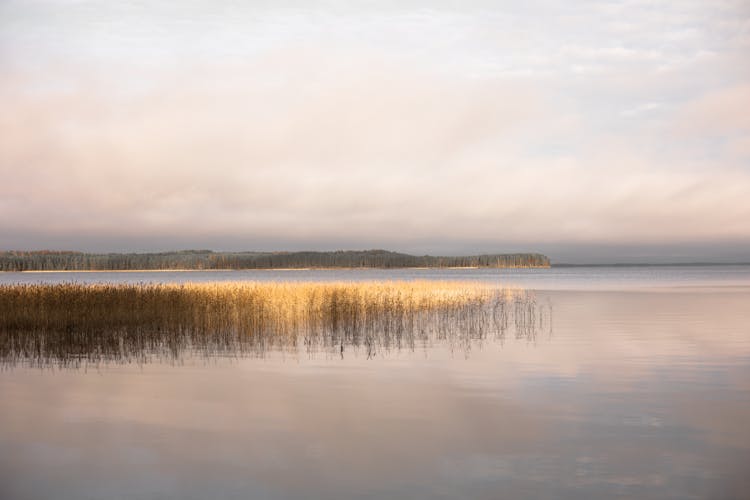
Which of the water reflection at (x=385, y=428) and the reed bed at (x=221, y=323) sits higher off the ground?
the reed bed at (x=221, y=323)

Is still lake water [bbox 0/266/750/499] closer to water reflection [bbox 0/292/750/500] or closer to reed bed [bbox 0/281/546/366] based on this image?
water reflection [bbox 0/292/750/500]

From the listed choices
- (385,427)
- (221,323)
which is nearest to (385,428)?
(385,427)

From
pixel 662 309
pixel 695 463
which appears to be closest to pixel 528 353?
pixel 695 463

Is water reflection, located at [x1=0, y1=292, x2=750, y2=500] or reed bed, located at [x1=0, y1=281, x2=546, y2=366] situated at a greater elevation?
reed bed, located at [x1=0, y1=281, x2=546, y2=366]

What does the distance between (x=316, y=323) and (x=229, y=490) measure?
13793 mm

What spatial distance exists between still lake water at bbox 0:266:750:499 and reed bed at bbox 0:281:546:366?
1.79 meters

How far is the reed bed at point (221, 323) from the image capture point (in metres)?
16.3

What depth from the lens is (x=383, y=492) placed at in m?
6.66

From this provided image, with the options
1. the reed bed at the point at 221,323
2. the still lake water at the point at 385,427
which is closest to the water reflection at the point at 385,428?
the still lake water at the point at 385,427

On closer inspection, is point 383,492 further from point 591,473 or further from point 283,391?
point 283,391

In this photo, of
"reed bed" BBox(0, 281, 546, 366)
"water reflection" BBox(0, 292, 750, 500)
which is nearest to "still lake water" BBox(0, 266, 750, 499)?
"water reflection" BBox(0, 292, 750, 500)

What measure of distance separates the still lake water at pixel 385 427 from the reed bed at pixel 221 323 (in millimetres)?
1793

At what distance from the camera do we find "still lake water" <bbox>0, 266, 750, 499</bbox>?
22.7 feet

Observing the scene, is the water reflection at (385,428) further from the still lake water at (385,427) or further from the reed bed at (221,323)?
the reed bed at (221,323)
